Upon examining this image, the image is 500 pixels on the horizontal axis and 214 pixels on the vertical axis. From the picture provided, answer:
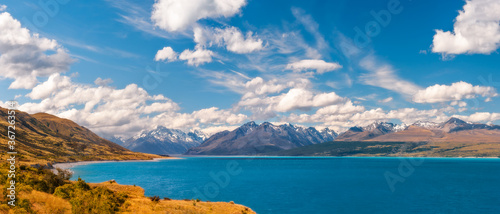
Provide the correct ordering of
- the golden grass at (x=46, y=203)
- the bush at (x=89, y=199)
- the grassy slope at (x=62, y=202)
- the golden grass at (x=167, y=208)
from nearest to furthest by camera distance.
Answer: the grassy slope at (x=62, y=202) → the golden grass at (x=46, y=203) → the bush at (x=89, y=199) → the golden grass at (x=167, y=208)

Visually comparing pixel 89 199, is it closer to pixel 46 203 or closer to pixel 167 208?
pixel 46 203

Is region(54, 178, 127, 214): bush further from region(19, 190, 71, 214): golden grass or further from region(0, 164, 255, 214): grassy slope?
region(19, 190, 71, 214): golden grass

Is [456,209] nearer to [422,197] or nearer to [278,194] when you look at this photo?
[422,197]

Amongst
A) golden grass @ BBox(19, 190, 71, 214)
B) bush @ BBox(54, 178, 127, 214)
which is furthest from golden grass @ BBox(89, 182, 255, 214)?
golden grass @ BBox(19, 190, 71, 214)

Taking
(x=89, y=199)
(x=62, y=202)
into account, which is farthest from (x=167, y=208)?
(x=62, y=202)

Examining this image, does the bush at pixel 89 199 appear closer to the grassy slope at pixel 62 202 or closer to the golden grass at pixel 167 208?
the grassy slope at pixel 62 202

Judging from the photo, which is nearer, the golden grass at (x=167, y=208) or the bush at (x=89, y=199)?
the bush at (x=89, y=199)

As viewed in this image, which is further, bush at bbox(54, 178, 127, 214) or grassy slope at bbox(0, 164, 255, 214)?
bush at bbox(54, 178, 127, 214)

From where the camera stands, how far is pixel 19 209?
35375 mm

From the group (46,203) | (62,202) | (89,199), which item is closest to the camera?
(46,203)

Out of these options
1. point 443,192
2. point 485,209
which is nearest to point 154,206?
point 485,209

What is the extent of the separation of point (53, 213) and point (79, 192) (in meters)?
7.87

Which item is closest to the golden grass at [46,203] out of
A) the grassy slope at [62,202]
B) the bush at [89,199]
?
the grassy slope at [62,202]

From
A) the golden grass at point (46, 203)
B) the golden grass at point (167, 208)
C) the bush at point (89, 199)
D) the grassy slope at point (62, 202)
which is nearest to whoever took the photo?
the grassy slope at point (62, 202)
